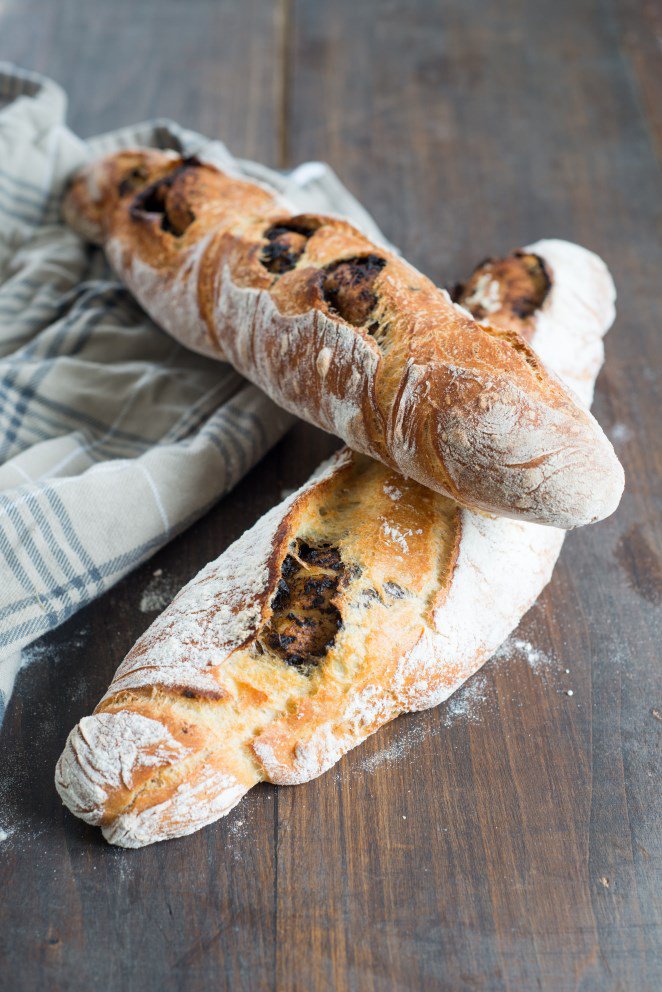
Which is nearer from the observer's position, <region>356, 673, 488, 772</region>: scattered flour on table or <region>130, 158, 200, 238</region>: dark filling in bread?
<region>356, 673, 488, 772</region>: scattered flour on table

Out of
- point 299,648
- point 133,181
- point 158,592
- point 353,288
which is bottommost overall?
point 158,592

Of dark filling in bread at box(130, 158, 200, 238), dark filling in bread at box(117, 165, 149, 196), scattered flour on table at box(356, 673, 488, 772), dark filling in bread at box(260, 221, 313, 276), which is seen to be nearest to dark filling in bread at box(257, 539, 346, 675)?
scattered flour on table at box(356, 673, 488, 772)

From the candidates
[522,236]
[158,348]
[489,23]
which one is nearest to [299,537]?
[158,348]

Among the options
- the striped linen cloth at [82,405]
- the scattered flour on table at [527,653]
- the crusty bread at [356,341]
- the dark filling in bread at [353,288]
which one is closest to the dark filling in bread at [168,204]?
the crusty bread at [356,341]

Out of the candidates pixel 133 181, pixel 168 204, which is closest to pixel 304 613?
pixel 168 204

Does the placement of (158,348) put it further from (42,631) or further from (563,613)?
(563,613)

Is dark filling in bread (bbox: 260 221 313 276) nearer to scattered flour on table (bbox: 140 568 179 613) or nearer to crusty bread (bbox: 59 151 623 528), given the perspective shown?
crusty bread (bbox: 59 151 623 528)

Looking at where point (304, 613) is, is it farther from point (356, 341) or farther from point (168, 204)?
point (168, 204)
